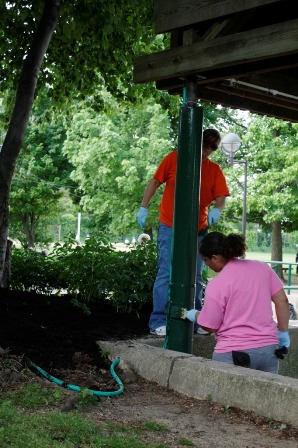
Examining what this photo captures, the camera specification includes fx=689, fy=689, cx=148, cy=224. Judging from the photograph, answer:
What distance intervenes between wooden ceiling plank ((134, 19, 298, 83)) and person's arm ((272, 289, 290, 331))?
1735 millimetres

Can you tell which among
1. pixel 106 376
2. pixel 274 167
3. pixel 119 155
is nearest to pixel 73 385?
pixel 106 376

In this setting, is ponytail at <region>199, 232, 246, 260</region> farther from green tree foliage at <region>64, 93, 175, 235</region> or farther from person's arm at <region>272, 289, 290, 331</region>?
green tree foliage at <region>64, 93, 175, 235</region>

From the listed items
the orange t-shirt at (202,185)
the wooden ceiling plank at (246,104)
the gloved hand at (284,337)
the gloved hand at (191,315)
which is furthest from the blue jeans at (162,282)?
the gloved hand at (284,337)

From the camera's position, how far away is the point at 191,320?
555 centimetres

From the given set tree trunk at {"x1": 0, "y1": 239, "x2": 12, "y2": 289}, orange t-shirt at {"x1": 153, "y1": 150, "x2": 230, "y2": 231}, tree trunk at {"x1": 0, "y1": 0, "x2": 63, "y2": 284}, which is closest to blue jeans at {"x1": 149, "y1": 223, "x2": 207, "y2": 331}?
orange t-shirt at {"x1": 153, "y1": 150, "x2": 230, "y2": 231}

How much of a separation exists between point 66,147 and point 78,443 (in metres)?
27.3

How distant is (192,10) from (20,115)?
3.21m

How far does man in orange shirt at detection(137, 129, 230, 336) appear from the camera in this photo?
6.39m

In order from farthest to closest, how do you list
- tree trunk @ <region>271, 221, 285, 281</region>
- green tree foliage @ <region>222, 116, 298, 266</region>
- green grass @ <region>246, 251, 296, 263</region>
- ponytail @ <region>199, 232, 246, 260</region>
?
green grass @ <region>246, 251, 296, 263</region>, tree trunk @ <region>271, 221, 285, 281</region>, green tree foliage @ <region>222, 116, 298, 266</region>, ponytail @ <region>199, 232, 246, 260</region>

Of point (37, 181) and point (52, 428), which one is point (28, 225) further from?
point (52, 428)

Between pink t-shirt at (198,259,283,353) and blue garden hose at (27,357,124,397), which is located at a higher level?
pink t-shirt at (198,259,283,353)

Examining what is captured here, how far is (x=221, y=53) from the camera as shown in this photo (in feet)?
17.5

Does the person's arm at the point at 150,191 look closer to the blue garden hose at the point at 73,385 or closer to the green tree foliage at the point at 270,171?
the blue garden hose at the point at 73,385

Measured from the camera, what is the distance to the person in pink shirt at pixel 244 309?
16.0ft
